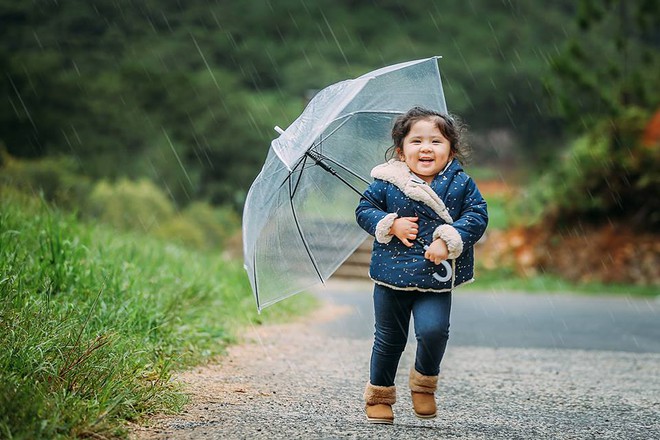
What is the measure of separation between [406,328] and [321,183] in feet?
3.30

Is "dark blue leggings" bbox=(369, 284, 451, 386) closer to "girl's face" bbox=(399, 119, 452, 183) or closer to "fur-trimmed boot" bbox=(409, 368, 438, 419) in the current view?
"fur-trimmed boot" bbox=(409, 368, 438, 419)

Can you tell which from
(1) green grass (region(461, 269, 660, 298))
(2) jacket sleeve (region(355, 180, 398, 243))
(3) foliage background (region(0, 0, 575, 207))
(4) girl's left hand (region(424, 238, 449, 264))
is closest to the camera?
(4) girl's left hand (region(424, 238, 449, 264))

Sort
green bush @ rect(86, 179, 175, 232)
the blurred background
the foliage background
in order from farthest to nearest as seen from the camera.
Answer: the foliage background, green bush @ rect(86, 179, 175, 232), the blurred background

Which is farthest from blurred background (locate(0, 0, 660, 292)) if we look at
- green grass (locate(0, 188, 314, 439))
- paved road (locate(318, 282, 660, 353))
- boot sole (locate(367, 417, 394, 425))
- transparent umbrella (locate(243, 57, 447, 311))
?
boot sole (locate(367, 417, 394, 425))

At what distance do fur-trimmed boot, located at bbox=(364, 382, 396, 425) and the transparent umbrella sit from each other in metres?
0.76


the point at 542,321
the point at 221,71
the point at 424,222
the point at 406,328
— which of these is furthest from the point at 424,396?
the point at 221,71

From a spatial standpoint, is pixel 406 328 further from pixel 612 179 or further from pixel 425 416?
pixel 612 179

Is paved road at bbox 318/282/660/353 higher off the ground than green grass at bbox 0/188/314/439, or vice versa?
green grass at bbox 0/188/314/439

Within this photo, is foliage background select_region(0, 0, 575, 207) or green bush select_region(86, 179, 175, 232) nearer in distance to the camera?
green bush select_region(86, 179, 175, 232)

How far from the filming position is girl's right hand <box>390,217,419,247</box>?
3590 mm

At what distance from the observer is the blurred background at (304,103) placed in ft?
44.4

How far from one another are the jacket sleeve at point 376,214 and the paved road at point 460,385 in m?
0.89

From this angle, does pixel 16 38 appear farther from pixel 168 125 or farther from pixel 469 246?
pixel 469 246

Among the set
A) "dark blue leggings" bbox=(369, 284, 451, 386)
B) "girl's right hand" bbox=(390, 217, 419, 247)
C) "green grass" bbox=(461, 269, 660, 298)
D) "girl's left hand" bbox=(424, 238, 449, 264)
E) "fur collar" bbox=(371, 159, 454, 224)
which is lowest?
"green grass" bbox=(461, 269, 660, 298)
